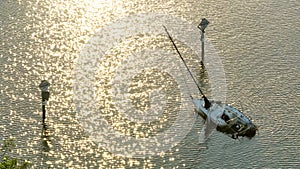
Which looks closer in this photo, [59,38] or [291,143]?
[291,143]

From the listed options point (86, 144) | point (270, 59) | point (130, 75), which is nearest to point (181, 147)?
point (86, 144)

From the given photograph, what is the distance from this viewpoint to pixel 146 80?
87438 millimetres

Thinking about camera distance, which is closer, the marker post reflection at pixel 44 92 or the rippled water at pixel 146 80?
the rippled water at pixel 146 80

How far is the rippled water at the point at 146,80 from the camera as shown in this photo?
74.8 meters

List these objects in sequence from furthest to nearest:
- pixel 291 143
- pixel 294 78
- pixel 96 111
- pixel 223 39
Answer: pixel 223 39 → pixel 294 78 → pixel 96 111 → pixel 291 143

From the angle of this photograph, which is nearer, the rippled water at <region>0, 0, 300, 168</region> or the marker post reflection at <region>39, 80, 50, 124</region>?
the rippled water at <region>0, 0, 300, 168</region>

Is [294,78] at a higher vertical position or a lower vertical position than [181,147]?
higher

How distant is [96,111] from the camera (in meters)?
81.9

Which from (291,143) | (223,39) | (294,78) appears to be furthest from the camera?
(223,39)

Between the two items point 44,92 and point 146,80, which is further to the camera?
point 146,80

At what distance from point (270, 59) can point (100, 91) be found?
83.8 feet

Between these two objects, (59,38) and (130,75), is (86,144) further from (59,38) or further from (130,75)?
(59,38)

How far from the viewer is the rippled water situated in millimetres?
74812

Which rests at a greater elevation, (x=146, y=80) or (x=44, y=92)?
(x=44, y=92)
